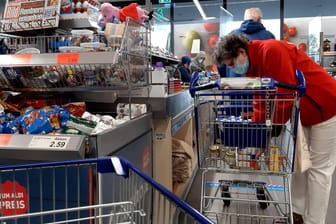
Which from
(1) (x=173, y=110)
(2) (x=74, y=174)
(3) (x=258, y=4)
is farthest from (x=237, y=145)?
(3) (x=258, y=4)

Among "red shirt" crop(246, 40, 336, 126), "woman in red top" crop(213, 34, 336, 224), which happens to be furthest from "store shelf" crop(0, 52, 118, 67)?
"red shirt" crop(246, 40, 336, 126)

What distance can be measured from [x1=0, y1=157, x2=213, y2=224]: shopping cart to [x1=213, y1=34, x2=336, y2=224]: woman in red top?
3.69 ft

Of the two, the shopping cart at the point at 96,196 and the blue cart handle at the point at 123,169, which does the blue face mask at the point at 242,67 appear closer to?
the shopping cart at the point at 96,196

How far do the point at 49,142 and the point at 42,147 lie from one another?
0.12 feet

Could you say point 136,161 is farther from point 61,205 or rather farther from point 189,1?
point 189,1

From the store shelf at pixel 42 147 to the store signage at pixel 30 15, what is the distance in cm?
79

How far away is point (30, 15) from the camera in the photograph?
2.08m

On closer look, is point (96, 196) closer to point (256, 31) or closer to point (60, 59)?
point (60, 59)

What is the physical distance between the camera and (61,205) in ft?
5.09

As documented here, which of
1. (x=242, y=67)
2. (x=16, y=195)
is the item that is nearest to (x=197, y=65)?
(x=242, y=67)

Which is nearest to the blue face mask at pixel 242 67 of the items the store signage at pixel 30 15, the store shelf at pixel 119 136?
the store shelf at pixel 119 136

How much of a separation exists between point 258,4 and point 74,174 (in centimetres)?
1027

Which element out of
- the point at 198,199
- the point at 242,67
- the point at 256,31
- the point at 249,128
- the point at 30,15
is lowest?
the point at 198,199

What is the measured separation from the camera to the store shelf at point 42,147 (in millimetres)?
1443
